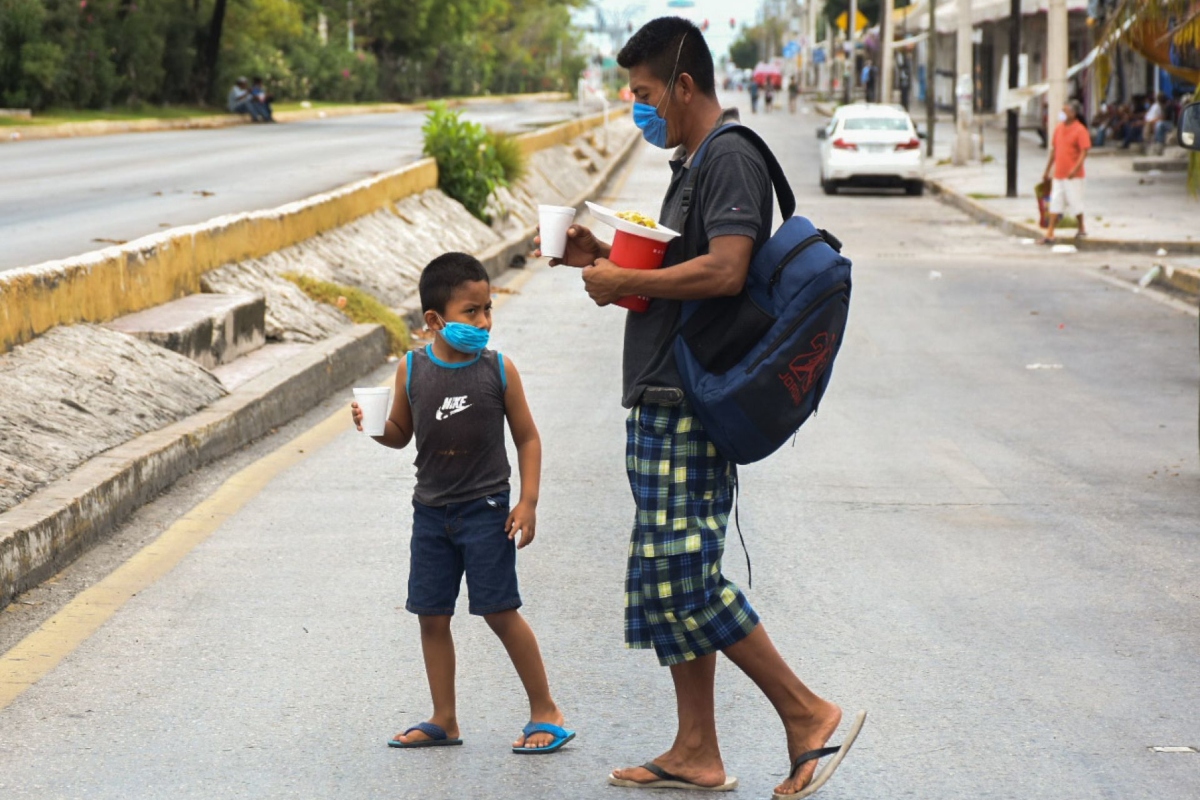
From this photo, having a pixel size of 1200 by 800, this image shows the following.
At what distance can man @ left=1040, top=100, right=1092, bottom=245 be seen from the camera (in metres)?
21.1

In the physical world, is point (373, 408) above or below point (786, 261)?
below

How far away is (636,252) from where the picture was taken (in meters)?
3.83

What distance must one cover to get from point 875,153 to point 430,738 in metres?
28.6

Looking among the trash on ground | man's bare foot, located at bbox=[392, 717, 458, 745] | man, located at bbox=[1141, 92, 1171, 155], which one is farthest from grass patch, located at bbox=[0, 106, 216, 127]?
man's bare foot, located at bbox=[392, 717, 458, 745]

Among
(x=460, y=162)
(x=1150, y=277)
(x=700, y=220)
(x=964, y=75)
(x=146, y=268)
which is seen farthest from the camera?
(x=964, y=75)

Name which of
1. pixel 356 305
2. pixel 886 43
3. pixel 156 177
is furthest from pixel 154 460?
pixel 886 43

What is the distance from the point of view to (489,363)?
4.35 meters

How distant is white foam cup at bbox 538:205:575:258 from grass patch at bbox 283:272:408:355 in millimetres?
8342

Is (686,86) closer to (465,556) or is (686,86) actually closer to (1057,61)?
(465,556)

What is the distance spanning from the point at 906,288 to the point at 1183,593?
11480 mm

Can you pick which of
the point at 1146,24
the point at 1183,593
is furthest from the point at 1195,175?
the point at 1183,593

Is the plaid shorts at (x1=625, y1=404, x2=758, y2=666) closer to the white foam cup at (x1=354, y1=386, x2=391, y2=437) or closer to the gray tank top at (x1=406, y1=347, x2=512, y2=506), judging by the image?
the gray tank top at (x1=406, y1=347, x2=512, y2=506)

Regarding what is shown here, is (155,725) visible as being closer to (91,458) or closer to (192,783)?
(192,783)

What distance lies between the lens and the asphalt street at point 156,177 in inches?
563
